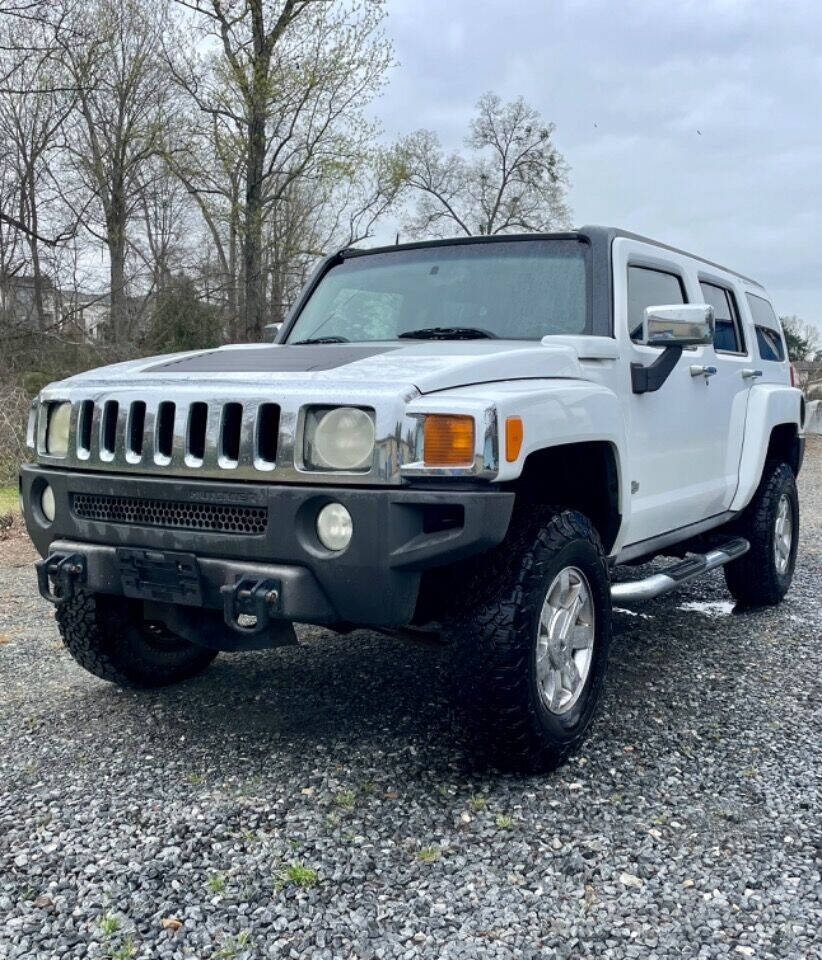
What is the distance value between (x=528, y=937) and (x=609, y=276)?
2.63m

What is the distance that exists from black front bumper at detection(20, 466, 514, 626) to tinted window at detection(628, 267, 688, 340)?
1.63 m

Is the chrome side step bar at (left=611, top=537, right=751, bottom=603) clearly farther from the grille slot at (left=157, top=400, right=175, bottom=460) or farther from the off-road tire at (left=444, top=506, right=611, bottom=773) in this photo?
the grille slot at (left=157, top=400, right=175, bottom=460)

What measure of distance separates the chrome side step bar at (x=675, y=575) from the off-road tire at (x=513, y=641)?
505mm

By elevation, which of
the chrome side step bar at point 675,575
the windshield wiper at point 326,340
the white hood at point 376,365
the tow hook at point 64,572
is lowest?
the chrome side step bar at point 675,575

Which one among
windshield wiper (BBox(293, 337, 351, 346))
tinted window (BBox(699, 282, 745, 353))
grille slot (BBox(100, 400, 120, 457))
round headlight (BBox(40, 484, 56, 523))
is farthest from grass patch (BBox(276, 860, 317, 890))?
tinted window (BBox(699, 282, 745, 353))

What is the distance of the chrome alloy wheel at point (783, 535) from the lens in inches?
218

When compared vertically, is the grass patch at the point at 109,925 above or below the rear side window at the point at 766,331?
below

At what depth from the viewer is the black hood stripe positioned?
3092mm

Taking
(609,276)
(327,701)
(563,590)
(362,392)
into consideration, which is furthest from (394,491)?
(609,276)

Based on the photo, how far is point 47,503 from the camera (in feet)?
11.1

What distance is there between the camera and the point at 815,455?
1784 cm

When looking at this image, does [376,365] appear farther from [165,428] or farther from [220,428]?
[165,428]

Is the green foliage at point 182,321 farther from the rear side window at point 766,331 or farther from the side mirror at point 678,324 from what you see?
the side mirror at point 678,324

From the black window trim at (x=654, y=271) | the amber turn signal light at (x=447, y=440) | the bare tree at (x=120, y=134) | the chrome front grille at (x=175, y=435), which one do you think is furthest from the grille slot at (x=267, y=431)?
the bare tree at (x=120, y=134)
